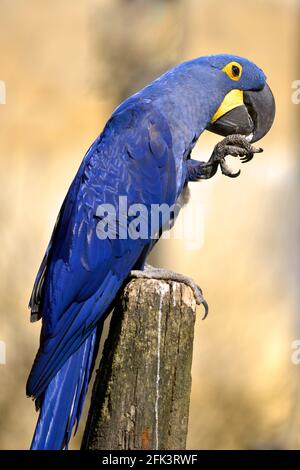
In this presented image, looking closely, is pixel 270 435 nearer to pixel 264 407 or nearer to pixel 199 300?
pixel 264 407

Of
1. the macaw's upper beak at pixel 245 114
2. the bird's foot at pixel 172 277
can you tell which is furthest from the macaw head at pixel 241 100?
the bird's foot at pixel 172 277

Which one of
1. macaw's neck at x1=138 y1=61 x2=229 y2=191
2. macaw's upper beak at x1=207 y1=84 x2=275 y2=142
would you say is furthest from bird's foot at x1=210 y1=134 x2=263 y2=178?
macaw's upper beak at x1=207 y1=84 x2=275 y2=142

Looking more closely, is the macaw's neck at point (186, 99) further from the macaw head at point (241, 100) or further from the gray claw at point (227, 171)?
the gray claw at point (227, 171)

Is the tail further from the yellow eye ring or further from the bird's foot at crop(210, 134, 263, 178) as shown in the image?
the yellow eye ring

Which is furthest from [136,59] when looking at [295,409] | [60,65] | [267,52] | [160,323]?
[267,52]

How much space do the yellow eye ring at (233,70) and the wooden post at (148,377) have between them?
4.39ft

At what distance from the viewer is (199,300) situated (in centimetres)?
282

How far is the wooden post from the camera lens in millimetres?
2543

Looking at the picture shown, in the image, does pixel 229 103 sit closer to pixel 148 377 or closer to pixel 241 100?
pixel 241 100

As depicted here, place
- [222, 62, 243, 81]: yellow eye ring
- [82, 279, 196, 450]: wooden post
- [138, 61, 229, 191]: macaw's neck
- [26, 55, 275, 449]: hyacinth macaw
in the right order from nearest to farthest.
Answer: [82, 279, 196, 450]: wooden post
[26, 55, 275, 449]: hyacinth macaw
[138, 61, 229, 191]: macaw's neck
[222, 62, 243, 81]: yellow eye ring

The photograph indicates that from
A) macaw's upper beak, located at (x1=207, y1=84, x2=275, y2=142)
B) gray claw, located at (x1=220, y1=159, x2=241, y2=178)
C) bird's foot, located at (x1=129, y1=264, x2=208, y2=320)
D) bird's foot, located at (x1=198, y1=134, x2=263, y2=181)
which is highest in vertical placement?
macaw's upper beak, located at (x1=207, y1=84, x2=275, y2=142)

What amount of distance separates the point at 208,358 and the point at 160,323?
3.08 m

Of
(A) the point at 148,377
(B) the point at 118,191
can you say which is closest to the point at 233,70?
(B) the point at 118,191

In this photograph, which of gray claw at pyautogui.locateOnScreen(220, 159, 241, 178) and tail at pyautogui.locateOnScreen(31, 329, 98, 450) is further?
gray claw at pyautogui.locateOnScreen(220, 159, 241, 178)
